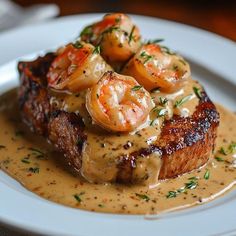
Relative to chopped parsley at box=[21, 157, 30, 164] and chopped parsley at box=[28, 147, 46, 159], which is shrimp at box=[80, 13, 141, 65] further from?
chopped parsley at box=[21, 157, 30, 164]

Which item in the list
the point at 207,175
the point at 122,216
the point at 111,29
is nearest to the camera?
the point at 122,216

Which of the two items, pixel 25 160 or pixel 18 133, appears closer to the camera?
pixel 25 160

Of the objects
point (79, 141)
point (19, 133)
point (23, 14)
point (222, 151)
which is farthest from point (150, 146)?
point (23, 14)

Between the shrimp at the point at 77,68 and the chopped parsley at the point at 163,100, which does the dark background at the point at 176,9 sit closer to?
the shrimp at the point at 77,68

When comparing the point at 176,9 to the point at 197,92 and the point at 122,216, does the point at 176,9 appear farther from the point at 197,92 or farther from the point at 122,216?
the point at 122,216

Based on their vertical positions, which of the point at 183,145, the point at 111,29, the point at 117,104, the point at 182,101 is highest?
the point at 111,29

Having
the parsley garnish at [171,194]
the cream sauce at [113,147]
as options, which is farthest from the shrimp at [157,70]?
A: the parsley garnish at [171,194]

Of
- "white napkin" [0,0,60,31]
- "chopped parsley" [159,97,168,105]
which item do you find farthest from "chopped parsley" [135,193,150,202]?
"white napkin" [0,0,60,31]
